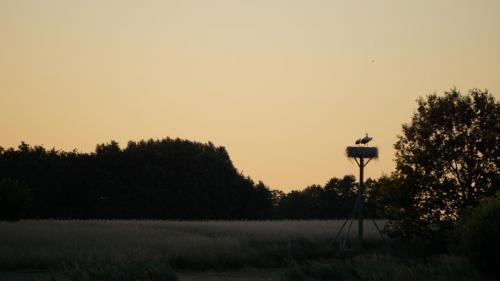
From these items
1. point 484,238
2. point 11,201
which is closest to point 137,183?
point 11,201

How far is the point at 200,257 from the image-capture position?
3234 centimetres

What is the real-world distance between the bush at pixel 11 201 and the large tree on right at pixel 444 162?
33.1 metres

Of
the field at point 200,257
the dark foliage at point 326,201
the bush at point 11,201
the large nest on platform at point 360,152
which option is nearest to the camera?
the field at point 200,257

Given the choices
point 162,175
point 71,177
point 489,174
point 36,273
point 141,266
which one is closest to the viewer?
point 141,266

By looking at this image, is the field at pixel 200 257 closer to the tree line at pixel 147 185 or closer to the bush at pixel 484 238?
the bush at pixel 484 238

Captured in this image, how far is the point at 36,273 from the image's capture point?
Answer: 2930cm

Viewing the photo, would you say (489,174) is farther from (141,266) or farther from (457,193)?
(141,266)

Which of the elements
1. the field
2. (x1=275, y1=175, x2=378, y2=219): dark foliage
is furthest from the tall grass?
(x1=275, y1=175, x2=378, y2=219): dark foliage

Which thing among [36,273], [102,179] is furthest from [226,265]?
[102,179]

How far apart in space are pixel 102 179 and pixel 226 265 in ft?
168

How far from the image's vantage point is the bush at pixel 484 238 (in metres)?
19.6

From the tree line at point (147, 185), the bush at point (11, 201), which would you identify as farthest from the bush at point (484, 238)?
the tree line at point (147, 185)

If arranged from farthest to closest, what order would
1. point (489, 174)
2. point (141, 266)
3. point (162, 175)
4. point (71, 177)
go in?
point (162, 175) < point (71, 177) < point (489, 174) < point (141, 266)

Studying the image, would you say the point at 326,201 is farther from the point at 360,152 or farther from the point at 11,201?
the point at 360,152
